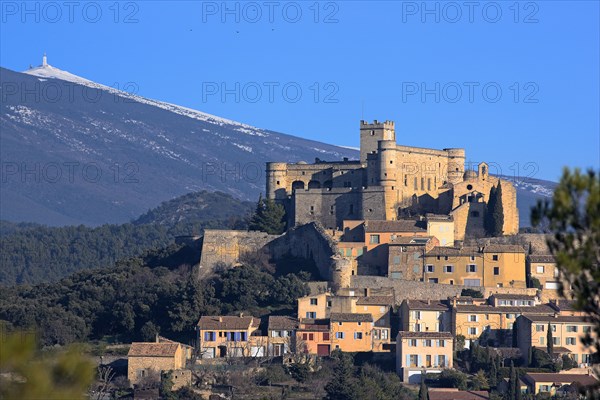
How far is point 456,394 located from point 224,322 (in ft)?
29.8

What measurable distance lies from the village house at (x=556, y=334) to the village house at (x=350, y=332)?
5.19m

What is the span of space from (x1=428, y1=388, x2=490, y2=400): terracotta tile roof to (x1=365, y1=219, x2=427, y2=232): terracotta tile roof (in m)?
10.4

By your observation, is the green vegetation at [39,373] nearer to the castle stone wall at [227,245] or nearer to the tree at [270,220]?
the castle stone wall at [227,245]

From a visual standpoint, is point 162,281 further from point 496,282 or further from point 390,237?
point 496,282

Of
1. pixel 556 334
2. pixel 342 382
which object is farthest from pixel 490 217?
pixel 342 382

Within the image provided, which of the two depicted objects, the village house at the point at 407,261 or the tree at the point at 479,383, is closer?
the tree at the point at 479,383

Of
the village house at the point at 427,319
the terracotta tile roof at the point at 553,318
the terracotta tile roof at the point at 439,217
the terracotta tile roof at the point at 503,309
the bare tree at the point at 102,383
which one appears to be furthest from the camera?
the terracotta tile roof at the point at 439,217

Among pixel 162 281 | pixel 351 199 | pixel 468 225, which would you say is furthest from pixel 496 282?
pixel 162 281

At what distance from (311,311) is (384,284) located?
3.19 metres

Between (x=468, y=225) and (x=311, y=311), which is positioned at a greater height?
(x=468, y=225)

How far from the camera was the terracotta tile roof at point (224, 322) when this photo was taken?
1944 inches

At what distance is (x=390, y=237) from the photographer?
5444cm

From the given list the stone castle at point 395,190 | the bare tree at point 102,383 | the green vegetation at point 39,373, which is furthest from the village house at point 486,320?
the green vegetation at point 39,373

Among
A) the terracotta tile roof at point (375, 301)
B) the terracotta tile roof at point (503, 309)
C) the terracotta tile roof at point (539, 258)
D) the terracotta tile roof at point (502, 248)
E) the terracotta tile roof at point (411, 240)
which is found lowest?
the terracotta tile roof at point (503, 309)
